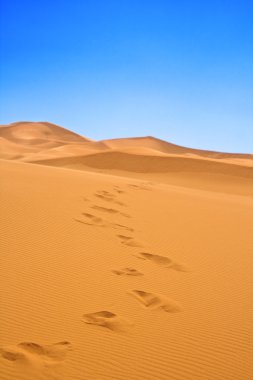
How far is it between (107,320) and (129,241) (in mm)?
2590

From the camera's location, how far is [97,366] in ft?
9.27

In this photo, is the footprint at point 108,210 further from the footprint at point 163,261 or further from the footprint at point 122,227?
the footprint at point 163,261

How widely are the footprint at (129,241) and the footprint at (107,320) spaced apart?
229cm

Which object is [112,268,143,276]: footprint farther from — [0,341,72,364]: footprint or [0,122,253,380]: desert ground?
[0,341,72,364]: footprint

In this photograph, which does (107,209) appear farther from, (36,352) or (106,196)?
(36,352)

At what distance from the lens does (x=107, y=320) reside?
11.3 feet

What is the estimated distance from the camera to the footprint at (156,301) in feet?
12.5

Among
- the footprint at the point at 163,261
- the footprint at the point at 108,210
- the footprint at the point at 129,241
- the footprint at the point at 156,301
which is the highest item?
the footprint at the point at 108,210

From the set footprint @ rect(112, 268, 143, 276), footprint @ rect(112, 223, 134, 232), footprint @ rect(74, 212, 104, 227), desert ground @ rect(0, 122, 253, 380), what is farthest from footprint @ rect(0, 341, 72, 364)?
footprint @ rect(112, 223, 134, 232)

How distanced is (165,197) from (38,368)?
28.7 feet

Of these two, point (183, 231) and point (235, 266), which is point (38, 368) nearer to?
point (235, 266)

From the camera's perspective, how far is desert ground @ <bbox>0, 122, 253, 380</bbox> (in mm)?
→ 2902

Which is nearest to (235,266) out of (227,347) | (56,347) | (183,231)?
(183,231)

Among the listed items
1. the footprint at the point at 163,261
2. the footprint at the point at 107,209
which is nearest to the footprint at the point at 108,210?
the footprint at the point at 107,209
